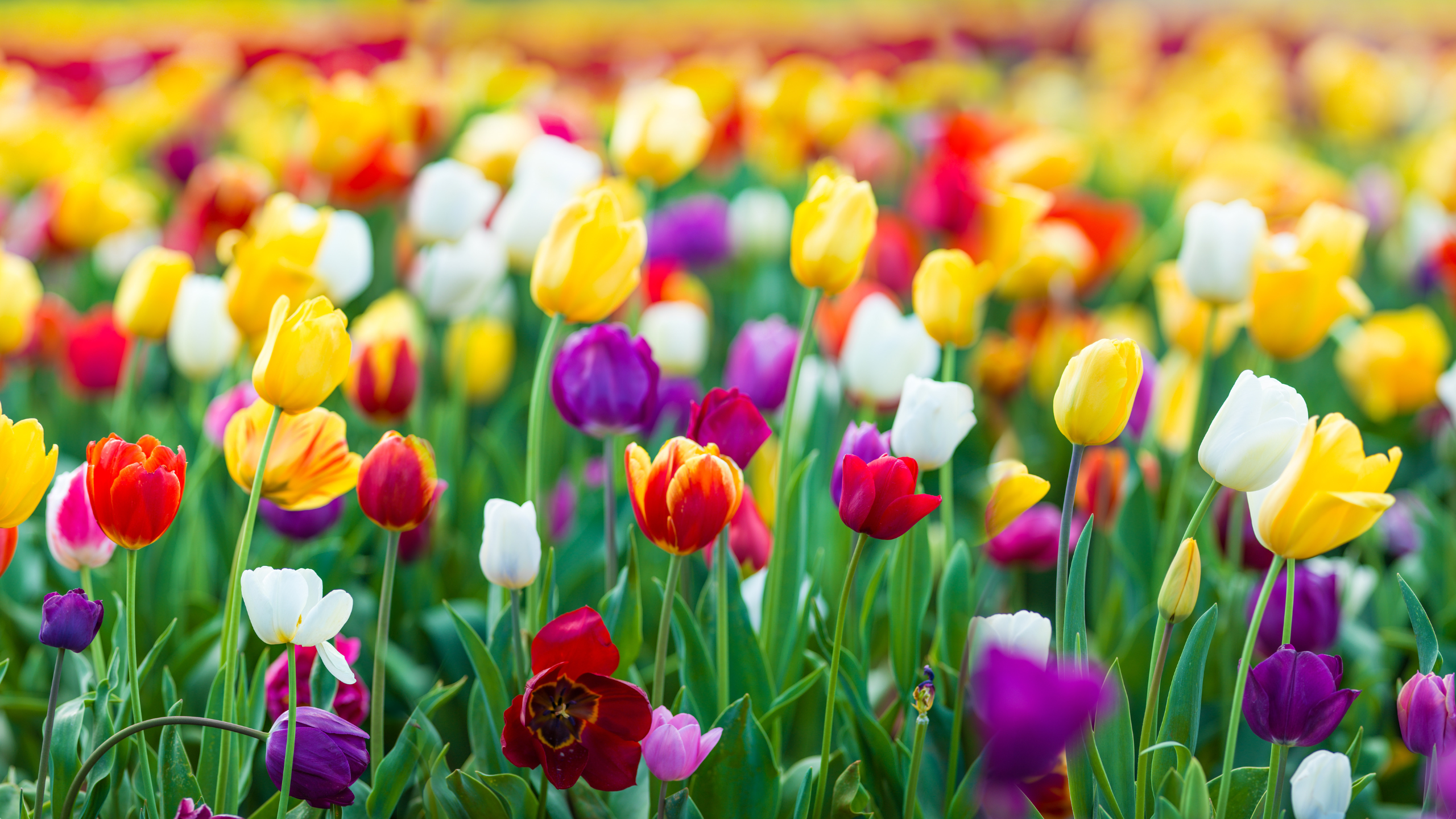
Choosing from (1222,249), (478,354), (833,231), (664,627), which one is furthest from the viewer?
(478,354)

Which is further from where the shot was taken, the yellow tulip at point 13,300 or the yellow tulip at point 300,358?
the yellow tulip at point 13,300

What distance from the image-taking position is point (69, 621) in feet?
2.46

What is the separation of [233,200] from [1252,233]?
4.67ft

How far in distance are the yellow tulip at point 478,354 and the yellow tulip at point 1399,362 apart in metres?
1.33

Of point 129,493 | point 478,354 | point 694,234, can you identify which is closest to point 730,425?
point 129,493

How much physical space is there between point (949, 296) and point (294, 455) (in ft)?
1.88

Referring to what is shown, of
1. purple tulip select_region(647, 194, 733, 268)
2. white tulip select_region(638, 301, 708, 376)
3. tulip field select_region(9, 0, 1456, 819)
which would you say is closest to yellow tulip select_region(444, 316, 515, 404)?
tulip field select_region(9, 0, 1456, 819)

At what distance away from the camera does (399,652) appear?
3.81 feet

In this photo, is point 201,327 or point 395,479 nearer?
point 395,479

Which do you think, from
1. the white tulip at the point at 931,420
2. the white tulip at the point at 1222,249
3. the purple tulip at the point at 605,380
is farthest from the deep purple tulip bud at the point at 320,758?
the white tulip at the point at 1222,249

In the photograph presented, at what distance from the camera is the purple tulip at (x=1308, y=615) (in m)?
1.01

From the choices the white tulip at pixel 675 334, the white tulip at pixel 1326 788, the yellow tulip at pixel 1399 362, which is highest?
the white tulip at pixel 675 334

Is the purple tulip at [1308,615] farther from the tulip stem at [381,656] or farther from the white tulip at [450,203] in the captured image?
the white tulip at [450,203]

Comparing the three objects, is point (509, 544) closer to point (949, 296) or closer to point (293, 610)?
point (293, 610)
